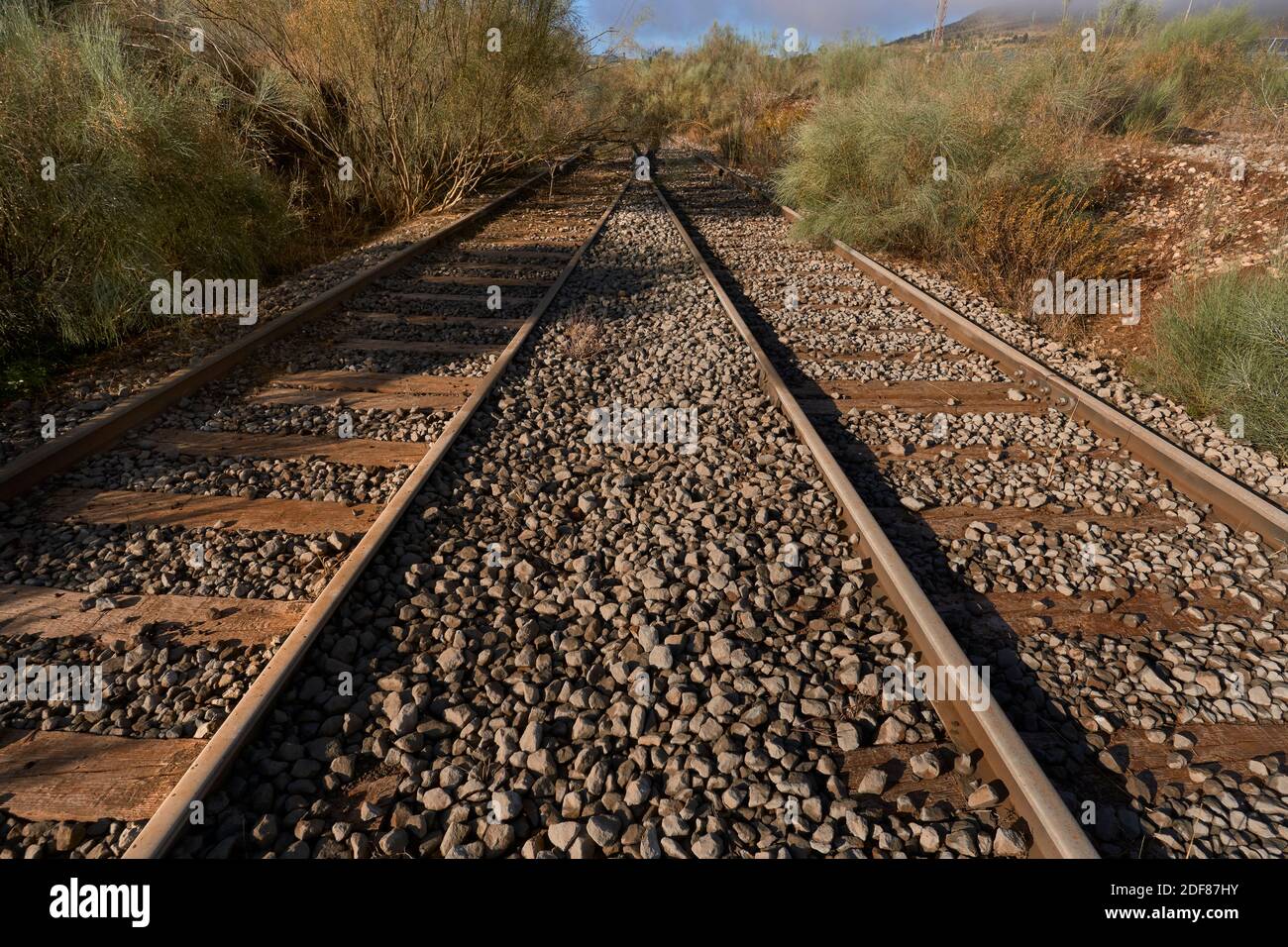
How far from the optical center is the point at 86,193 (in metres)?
4.87

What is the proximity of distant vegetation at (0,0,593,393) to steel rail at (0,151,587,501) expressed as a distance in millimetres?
978

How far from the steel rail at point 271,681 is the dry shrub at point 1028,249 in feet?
19.6

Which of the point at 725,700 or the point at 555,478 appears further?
the point at 555,478

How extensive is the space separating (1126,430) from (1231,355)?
1244 millimetres

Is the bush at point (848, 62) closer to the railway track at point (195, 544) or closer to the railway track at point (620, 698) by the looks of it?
the railway track at point (195, 544)

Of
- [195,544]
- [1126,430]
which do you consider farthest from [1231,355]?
[195,544]

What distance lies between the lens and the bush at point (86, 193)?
475 centimetres

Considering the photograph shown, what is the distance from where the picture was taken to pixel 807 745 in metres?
2.34

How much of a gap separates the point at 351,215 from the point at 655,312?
685 centimetres

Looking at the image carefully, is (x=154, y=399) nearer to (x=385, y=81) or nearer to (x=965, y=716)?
(x=965, y=716)

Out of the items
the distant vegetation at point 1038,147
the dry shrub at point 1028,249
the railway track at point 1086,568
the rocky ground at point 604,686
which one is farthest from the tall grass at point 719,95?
the rocky ground at point 604,686
